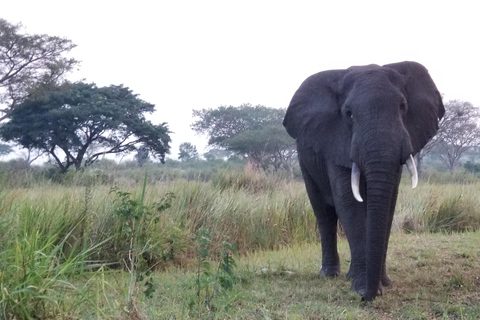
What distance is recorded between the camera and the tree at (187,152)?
46.1m

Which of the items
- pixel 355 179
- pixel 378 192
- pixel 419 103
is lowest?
pixel 378 192

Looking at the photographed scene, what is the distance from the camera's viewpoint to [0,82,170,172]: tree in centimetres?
2720

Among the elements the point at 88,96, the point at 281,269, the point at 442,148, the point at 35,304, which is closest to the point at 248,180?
the point at 281,269

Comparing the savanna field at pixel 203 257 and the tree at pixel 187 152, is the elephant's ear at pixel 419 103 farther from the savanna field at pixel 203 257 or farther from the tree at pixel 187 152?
the tree at pixel 187 152

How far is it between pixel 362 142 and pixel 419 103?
1.03 meters

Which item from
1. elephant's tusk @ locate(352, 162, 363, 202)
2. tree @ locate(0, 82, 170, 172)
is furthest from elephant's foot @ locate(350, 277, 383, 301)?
tree @ locate(0, 82, 170, 172)

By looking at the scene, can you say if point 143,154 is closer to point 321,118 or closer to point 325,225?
point 325,225

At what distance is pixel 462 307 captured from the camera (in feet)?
17.7

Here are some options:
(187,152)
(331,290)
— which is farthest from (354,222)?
(187,152)

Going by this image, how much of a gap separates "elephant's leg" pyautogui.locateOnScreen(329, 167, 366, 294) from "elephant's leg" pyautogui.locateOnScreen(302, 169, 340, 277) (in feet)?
3.82

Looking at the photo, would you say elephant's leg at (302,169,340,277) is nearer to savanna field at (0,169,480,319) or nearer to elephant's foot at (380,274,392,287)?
savanna field at (0,169,480,319)

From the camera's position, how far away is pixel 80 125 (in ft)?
92.7

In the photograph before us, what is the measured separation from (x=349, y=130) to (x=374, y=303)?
5.18 feet

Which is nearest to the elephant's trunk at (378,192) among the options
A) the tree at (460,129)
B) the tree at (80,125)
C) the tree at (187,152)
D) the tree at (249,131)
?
the tree at (80,125)
